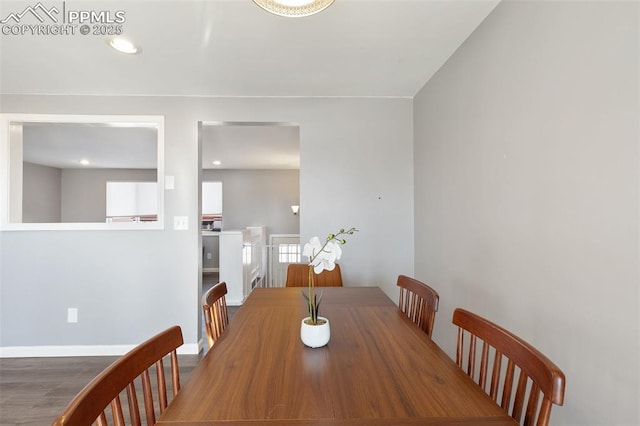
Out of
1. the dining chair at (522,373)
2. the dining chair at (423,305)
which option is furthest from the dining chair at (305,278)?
the dining chair at (522,373)

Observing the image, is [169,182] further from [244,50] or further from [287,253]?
[287,253]

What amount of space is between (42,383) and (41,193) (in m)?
6.13

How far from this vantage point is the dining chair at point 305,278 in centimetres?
223

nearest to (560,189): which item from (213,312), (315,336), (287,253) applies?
(315,336)

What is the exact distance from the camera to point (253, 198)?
712 cm

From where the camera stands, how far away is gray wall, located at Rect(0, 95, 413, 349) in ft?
8.57

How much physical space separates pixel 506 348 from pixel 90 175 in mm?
8720

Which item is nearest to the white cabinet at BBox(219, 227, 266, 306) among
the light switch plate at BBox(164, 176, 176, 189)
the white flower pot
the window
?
the window

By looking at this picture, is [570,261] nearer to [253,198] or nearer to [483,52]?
[483,52]

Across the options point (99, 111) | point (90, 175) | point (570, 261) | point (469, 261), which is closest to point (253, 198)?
point (90, 175)

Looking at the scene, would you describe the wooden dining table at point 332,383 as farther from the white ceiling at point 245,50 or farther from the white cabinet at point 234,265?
the white cabinet at point 234,265

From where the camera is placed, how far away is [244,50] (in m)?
1.93

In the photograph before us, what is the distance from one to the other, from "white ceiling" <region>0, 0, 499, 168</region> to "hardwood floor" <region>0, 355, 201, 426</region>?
2.27 metres

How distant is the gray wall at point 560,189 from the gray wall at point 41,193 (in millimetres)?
7974
